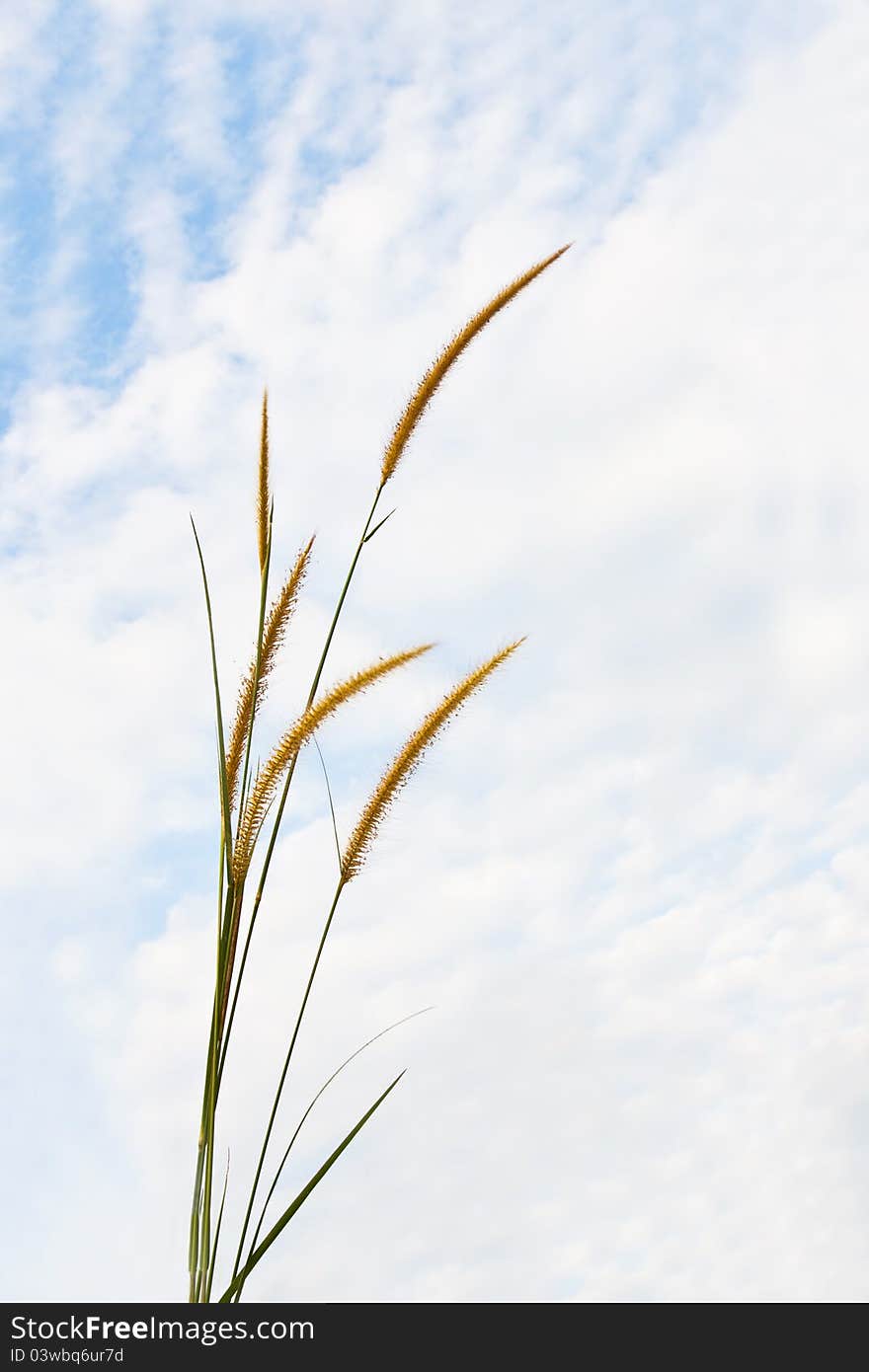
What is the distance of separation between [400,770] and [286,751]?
0.53 feet

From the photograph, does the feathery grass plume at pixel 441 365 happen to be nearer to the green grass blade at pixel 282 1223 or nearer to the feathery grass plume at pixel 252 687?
the feathery grass plume at pixel 252 687

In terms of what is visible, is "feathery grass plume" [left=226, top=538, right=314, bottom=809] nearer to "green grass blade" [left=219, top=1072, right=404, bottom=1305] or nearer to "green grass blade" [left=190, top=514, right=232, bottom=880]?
"green grass blade" [left=190, top=514, right=232, bottom=880]

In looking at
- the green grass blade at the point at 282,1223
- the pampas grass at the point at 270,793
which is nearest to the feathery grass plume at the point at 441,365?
the pampas grass at the point at 270,793

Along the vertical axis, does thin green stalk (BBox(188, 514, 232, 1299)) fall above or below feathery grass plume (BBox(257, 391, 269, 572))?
below

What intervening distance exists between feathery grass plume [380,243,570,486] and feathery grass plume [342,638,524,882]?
0.40 metres

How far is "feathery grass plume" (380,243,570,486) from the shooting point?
1.76 m

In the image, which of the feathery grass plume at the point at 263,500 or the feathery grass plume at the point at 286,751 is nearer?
the feathery grass plume at the point at 286,751

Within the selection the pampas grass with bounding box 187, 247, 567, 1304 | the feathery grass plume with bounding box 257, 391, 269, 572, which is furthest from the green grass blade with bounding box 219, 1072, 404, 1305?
the feathery grass plume with bounding box 257, 391, 269, 572

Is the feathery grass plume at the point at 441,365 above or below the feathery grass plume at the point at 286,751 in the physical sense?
above

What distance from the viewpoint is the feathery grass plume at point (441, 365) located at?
1.76 meters

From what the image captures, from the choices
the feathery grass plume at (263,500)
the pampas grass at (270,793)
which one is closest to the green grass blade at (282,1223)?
the pampas grass at (270,793)

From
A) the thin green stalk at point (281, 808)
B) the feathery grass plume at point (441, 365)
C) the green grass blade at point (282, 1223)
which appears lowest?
the green grass blade at point (282, 1223)

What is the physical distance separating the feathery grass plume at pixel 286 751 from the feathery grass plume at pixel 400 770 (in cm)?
10
